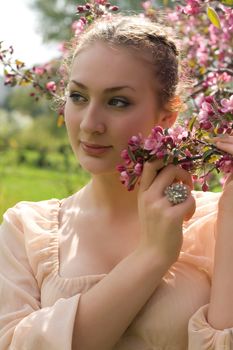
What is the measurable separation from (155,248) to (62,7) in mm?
24956

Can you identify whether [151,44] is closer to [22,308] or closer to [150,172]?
[150,172]

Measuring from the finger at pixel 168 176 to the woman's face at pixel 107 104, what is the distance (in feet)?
0.65

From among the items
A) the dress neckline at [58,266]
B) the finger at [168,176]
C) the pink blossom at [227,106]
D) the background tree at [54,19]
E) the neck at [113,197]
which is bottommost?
the dress neckline at [58,266]

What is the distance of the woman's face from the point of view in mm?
2127

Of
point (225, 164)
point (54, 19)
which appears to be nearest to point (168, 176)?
point (225, 164)

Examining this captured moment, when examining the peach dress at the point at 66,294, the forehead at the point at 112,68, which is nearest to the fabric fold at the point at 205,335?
the peach dress at the point at 66,294

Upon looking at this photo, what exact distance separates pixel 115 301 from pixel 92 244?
1.09ft

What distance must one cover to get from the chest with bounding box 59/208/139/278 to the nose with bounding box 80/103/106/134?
370 millimetres

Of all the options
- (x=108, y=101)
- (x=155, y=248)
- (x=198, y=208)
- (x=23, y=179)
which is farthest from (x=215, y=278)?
(x=23, y=179)

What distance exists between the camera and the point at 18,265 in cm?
228

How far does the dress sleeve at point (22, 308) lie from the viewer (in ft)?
6.68

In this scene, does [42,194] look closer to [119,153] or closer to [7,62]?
[7,62]

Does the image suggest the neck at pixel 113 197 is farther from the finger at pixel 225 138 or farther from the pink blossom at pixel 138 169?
the finger at pixel 225 138

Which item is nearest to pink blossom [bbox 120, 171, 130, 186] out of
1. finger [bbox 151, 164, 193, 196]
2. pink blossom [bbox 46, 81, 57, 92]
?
finger [bbox 151, 164, 193, 196]
